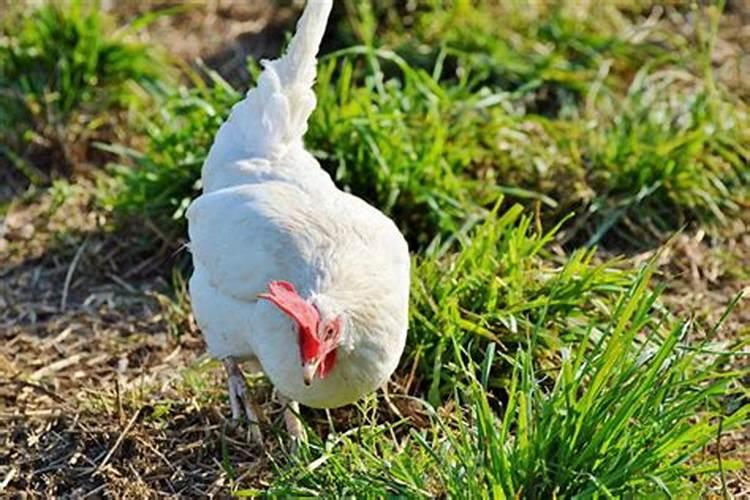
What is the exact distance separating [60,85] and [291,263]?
2.37 metres

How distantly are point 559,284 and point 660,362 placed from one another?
Result: 32.6 inches

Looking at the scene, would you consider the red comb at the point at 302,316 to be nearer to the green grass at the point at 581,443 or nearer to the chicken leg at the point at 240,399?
the green grass at the point at 581,443

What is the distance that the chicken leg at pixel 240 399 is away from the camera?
3885 mm

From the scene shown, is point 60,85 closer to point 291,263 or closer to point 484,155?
point 484,155

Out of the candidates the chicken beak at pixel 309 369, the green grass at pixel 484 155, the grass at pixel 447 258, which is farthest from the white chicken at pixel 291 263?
the green grass at pixel 484 155

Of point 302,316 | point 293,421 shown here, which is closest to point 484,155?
point 293,421

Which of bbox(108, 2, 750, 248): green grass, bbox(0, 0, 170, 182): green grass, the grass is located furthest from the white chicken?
bbox(0, 0, 170, 182): green grass

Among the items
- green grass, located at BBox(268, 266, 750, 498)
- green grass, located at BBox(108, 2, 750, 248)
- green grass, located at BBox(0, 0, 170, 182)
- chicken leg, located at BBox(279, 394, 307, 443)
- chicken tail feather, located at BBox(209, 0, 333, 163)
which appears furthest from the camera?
green grass, located at BBox(0, 0, 170, 182)

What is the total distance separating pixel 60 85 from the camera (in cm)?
564

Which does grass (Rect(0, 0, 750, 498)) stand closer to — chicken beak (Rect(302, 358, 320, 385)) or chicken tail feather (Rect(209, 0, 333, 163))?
chicken beak (Rect(302, 358, 320, 385))

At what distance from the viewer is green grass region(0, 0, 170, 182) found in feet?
18.5

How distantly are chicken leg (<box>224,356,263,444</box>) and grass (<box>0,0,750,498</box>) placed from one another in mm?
59

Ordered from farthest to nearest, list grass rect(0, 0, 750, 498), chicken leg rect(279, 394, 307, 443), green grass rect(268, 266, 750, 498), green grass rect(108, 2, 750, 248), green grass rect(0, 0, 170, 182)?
green grass rect(0, 0, 170, 182)
green grass rect(108, 2, 750, 248)
chicken leg rect(279, 394, 307, 443)
grass rect(0, 0, 750, 498)
green grass rect(268, 266, 750, 498)

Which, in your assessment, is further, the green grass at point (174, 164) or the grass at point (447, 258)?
the green grass at point (174, 164)
